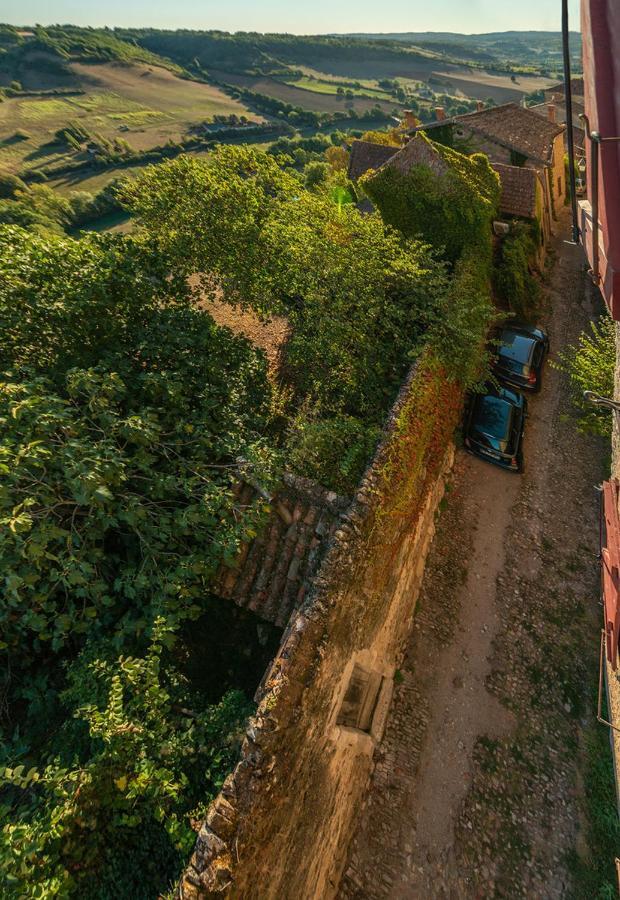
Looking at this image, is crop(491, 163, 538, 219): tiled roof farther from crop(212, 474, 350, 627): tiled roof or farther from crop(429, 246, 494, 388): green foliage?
crop(212, 474, 350, 627): tiled roof

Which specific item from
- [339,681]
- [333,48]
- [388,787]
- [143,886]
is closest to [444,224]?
→ [339,681]

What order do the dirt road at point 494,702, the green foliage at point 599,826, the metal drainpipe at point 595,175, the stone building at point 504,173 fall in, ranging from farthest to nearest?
the stone building at point 504,173, the dirt road at point 494,702, the green foliage at point 599,826, the metal drainpipe at point 595,175

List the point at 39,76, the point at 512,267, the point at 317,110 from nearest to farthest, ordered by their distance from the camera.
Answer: the point at 512,267 → the point at 39,76 → the point at 317,110

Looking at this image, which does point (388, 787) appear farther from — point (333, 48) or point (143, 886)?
point (333, 48)

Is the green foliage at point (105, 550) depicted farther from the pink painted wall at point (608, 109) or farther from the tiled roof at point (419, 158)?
the tiled roof at point (419, 158)

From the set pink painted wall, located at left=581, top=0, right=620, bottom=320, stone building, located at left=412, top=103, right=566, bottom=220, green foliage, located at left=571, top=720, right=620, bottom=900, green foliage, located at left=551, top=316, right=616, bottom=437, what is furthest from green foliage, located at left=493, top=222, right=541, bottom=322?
green foliage, located at left=571, top=720, right=620, bottom=900

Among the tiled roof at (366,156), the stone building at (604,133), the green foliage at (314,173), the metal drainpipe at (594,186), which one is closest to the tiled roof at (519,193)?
the tiled roof at (366,156)
